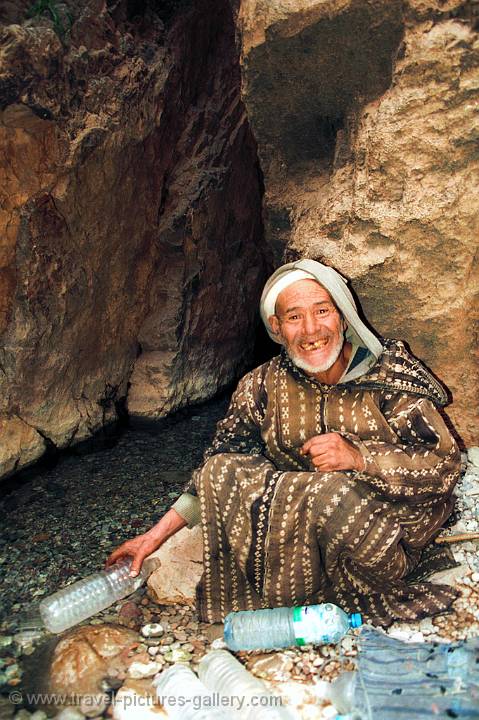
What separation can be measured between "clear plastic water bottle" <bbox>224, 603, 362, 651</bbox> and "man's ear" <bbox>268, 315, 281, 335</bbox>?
4.23 feet

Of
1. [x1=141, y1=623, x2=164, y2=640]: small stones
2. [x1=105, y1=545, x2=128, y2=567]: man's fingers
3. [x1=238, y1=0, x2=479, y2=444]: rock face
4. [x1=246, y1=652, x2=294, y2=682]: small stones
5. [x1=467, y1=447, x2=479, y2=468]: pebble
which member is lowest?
[x1=141, y1=623, x2=164, y2=640]: small stones

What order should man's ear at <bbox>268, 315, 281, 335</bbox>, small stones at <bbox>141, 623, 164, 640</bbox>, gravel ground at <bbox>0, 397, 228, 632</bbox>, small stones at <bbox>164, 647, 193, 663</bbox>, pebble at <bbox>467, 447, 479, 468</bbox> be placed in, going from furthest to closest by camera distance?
pebble at <bbox>467, 447, 479, 468</bbox> → gravel ground at <bbox>0, 397, 228, 632</bbox> → man's ear at <bbox>268, 315, 281, 335</bbox> → small stones at <bbox>141, 623, 164, 640</bbox> → small stones at <bbox>164, 647, 193, 663</bbox>

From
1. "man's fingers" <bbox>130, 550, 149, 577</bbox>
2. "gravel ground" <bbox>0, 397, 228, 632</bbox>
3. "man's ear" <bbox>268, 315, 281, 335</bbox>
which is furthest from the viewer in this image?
"gravel ground" <bbox>0, 397, 228, 632</bbox>

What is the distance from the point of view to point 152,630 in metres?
2.79

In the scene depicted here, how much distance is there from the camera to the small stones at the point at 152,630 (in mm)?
2764

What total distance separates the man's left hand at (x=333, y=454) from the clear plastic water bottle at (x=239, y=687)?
2.85ft

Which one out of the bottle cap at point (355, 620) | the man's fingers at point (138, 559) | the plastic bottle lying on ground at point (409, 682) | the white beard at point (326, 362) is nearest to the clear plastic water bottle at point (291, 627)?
the bottle cap at point (355, 620)

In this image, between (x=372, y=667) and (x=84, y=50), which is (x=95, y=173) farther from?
(x=372, y=667)

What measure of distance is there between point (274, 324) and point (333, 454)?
2.50 ft

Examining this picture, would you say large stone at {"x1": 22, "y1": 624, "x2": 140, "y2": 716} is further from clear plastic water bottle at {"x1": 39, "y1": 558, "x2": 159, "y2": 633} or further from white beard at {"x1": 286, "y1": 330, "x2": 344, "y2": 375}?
white beard at {"x1": 286, "y1": 330, "x2": 344, "y2": 375}

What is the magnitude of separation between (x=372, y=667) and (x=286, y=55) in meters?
3.08

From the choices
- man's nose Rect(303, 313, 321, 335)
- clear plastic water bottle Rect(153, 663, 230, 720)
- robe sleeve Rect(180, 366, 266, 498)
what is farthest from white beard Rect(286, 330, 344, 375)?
clear plastic water bottle Rect(153, 663, 230, 720)

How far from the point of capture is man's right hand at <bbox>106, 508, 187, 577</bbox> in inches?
114

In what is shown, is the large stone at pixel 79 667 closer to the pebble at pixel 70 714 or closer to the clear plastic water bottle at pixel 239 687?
the pebble at pixel 70 714
